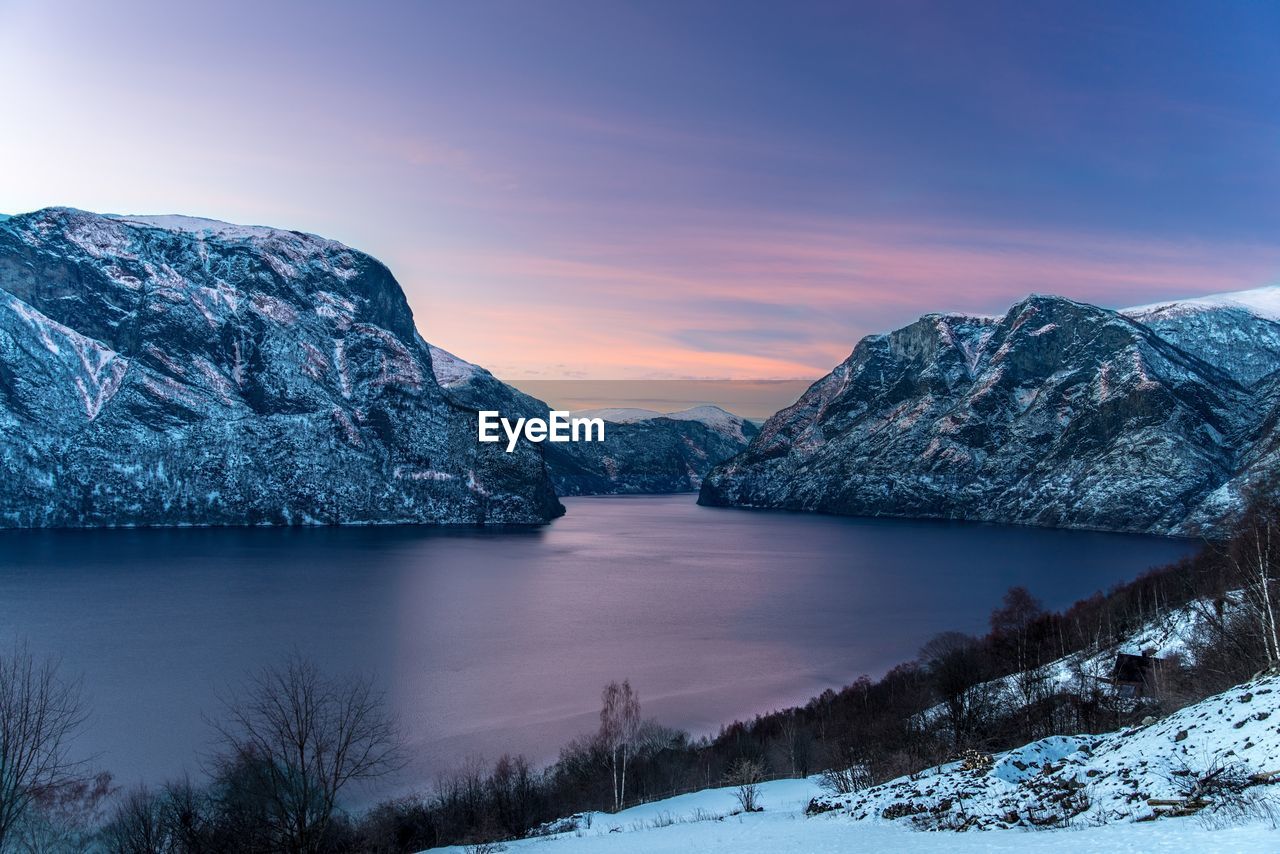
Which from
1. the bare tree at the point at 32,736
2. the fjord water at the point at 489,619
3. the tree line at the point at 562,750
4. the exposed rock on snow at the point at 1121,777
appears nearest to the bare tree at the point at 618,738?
the tree line at the point at 562,750

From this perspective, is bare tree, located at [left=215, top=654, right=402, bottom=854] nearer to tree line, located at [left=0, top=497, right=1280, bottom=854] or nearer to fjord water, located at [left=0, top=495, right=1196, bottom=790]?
tree line, located at [left=0, top=497, right=1280, bottom=854]

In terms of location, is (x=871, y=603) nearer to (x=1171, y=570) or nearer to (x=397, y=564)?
(x=1171, y=570)

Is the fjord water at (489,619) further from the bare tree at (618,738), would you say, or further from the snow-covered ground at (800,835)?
→ the snow-covered ground at (800,835)

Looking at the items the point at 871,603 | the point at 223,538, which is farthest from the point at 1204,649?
the point at 223,538

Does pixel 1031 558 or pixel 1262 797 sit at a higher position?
pixel 1262 797

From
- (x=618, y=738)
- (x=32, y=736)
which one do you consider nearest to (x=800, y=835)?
(x=618, y=738)

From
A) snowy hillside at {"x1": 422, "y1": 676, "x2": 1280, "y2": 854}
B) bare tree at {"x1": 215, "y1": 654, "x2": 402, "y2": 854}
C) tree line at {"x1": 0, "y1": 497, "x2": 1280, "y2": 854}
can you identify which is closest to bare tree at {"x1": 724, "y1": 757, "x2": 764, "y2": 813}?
tree line at {"x1": 0, "y1": 497, "x2": 1280, "y2": 854}
